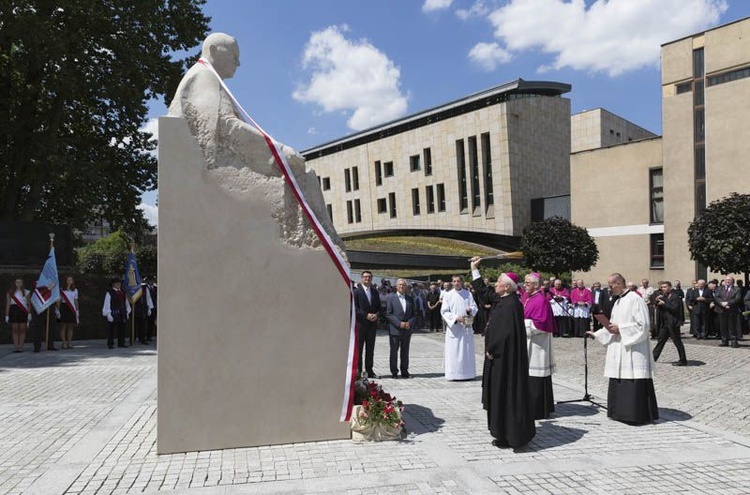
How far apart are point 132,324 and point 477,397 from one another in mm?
11435

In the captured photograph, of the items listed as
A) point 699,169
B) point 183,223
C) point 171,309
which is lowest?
point 171,309

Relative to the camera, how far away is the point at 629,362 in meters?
7.80

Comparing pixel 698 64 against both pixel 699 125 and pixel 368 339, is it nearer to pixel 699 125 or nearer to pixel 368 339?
pixel 699 125

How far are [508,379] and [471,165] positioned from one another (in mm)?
43708

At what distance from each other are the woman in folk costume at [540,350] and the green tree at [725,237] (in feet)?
41.6

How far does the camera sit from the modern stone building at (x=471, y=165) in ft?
152

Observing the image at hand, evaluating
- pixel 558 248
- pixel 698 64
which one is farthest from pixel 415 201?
pixel 558 248

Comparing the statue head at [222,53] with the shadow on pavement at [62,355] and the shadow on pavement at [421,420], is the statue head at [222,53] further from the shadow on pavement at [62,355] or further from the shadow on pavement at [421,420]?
the shadow on pavement at [62,355]

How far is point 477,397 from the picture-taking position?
368 inches

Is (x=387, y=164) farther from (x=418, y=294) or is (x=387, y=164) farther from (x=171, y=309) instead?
(x=171, y=309)

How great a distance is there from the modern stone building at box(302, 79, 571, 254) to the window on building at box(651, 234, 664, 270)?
44.1ft

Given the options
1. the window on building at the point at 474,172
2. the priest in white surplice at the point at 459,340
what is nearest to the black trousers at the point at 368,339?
the priest in white surplice at the point at 459,340

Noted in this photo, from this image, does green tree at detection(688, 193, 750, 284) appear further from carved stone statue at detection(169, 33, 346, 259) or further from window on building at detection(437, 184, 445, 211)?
window on building at detection(437, 184, 445, 211)

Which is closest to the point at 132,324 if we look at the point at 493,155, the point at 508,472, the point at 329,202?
the point at 508,472
